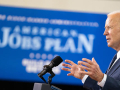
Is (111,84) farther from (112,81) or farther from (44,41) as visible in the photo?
(44,41)

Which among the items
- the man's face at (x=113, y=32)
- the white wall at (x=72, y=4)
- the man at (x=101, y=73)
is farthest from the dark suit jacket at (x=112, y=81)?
the white wall at (x=72, y=4)

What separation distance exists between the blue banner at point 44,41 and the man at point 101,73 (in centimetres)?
195

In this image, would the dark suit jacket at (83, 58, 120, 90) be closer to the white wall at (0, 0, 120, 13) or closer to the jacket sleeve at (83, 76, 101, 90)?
the jacket sleeve at (83, 76, 101, 90)

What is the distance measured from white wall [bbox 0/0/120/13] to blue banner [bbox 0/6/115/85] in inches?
5.2

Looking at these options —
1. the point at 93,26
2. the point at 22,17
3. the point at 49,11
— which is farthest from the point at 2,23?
the point at 93,26

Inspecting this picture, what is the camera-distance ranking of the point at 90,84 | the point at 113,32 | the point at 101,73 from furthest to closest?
1. the point at 113,32
2. the point at 90,84
3. the point at 101,73

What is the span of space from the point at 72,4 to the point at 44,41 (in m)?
1.01

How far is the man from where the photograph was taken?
142 centimetres

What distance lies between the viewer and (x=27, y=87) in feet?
13.4

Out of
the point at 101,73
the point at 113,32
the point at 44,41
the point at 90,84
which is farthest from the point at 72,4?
the point at 101,73

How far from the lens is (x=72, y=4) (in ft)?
13.5

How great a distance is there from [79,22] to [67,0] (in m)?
0.57

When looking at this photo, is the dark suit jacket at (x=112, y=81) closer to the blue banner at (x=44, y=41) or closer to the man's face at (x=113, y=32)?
the man's face at (x=113, y=32)

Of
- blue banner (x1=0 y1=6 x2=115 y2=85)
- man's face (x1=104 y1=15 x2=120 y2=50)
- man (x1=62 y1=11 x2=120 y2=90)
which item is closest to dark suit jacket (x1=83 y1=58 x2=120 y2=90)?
man (x1=62 y1=11 x2=120 y2=90)
